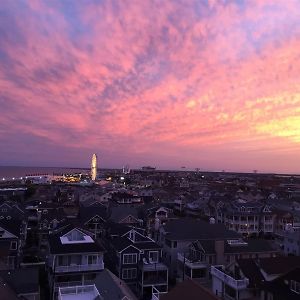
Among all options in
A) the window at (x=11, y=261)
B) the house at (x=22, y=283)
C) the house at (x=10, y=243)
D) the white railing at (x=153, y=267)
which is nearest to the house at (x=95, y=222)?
the house at (x=10, y=243)

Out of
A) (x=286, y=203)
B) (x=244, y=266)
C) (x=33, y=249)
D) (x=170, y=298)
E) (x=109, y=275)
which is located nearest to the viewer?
(x=170, y=298)

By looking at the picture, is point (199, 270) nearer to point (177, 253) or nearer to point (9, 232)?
point (177, 253)

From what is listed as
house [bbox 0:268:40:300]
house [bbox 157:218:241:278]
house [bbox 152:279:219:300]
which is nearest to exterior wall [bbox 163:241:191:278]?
house [bbox 157:218:241:278]

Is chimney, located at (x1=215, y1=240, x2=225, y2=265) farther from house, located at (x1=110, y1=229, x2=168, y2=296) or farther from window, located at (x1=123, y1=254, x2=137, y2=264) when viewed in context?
window, located at (x1=123, y1=254, x2=137, y2=264)

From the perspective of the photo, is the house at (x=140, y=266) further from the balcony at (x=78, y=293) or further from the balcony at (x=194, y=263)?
the balcony at (x=78, y=293)

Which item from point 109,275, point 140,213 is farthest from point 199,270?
point 140,213

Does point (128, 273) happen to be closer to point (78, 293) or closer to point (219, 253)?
point (219, 253)

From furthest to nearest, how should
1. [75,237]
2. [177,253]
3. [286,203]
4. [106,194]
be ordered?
[106,194] < [286,203] < [177,253] < [75,237]
